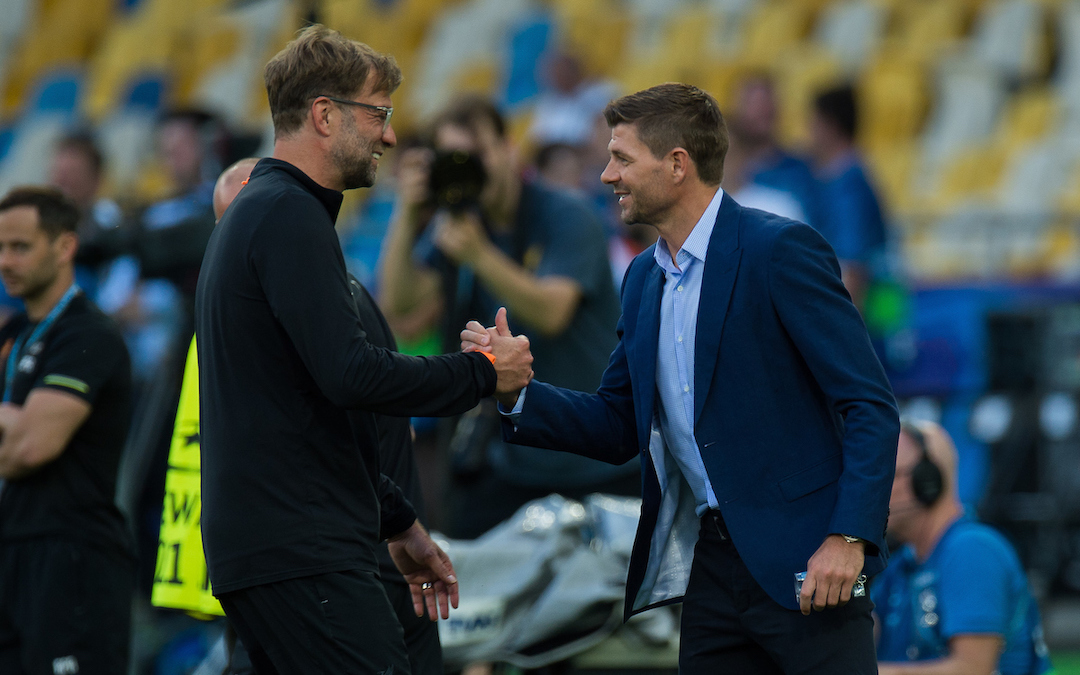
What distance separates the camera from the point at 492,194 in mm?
5348

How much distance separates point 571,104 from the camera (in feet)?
36.3

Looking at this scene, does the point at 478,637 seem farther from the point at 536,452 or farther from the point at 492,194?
the point at 492,194

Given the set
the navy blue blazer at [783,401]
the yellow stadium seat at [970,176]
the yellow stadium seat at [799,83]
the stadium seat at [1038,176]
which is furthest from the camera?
the yellow stadium seat at [799,83]

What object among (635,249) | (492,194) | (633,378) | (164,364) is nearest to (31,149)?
(164,364)

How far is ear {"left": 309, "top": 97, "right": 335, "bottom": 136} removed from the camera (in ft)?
10.1

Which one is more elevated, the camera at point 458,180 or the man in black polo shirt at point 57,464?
the camera at point 458,180

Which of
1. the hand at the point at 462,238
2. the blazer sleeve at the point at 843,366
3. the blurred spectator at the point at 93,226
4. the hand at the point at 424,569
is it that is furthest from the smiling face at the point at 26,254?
the blazer sleeve at the point at 843,366

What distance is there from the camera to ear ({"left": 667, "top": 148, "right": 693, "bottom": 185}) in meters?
1.92

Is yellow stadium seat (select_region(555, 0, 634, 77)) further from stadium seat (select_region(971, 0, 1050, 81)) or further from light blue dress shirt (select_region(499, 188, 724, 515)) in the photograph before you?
light blue dress shirt (select_region(499, 188, 724, 515))

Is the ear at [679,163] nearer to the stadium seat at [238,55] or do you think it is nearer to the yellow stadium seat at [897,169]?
the yellow stadium seat at [897,169]

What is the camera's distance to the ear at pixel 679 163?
128 inches

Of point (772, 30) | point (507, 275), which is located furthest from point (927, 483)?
point (772, 30)

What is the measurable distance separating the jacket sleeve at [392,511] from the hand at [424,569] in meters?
0.05

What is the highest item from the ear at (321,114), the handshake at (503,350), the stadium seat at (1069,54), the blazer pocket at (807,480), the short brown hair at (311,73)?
the stadium seat at (1069,54)
